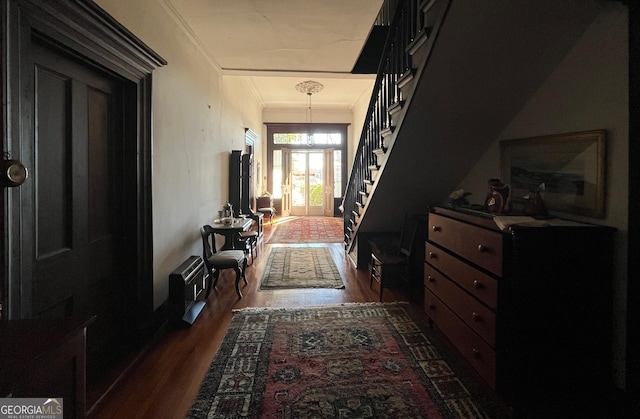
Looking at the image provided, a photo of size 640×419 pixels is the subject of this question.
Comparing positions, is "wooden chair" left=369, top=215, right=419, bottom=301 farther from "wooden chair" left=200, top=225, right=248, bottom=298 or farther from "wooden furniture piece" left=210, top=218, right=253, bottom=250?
"wooden furniture piece" left=210, top=218, right=253, bottom=250

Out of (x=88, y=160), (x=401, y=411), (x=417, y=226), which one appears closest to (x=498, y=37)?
(x=417, y=226)

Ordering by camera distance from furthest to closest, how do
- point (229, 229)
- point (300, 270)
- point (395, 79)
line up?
1. point (300, 270)
2. point (229, 229)
3. point (395, 79)

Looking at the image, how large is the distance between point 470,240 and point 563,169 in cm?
78

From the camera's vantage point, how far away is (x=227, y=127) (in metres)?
5.52

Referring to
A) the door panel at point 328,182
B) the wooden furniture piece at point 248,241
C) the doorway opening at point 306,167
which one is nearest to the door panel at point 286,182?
the doorway opening at point 306,167

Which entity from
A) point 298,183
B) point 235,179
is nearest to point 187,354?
point 235,179

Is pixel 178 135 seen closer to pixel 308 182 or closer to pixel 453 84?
pixel 453 84

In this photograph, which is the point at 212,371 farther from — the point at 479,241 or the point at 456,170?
the point at 456,170

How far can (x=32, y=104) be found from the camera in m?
1.47

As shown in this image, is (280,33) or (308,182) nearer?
(280,33)

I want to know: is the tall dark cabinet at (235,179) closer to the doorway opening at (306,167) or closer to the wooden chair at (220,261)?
the wooden chair at (220,261)

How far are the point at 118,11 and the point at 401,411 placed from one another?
121 inches

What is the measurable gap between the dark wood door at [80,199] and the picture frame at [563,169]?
116 inches

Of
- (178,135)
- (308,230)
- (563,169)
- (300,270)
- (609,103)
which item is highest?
(178,135)
